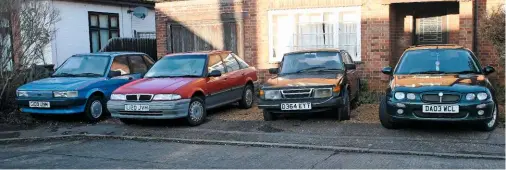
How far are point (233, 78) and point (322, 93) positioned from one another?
2.70 metres

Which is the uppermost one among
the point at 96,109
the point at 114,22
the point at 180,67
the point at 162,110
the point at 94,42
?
the point at 114,22

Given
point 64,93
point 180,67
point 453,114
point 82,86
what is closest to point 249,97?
point 180,67

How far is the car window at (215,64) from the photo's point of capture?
10.8m

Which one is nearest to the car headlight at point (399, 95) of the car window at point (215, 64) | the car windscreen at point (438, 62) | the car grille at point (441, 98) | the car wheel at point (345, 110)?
the car grille at point (441, 98)

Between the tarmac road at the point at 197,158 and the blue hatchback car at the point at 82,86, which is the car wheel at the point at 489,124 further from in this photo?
the blue hatchback car at the point at 82,86

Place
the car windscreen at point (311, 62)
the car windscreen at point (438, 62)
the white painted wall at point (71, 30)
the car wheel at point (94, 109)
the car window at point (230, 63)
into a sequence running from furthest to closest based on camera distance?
the white painted wall at point (71, 30)
the car window at point (230, 63)
the car wheel at point (94, 109)
the car windscreen at point (311, 62)
the car windscreen at point (438, 62)

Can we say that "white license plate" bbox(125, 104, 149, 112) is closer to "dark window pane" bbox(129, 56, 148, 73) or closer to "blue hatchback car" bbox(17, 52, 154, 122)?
"blue hatchback car" bbox(17, 52, 154, 122)

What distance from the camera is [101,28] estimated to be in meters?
20.1

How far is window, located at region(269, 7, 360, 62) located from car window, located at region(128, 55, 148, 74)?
363 cm

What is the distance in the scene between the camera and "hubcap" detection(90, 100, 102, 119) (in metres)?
11.1

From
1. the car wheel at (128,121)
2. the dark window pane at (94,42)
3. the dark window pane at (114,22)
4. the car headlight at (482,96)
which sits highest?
the dark window pane at (114,22)

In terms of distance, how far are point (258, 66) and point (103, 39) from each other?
8315 mm

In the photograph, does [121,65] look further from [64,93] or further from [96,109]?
[64,93]

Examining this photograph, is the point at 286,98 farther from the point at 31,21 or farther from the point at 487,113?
the point at 31,21
